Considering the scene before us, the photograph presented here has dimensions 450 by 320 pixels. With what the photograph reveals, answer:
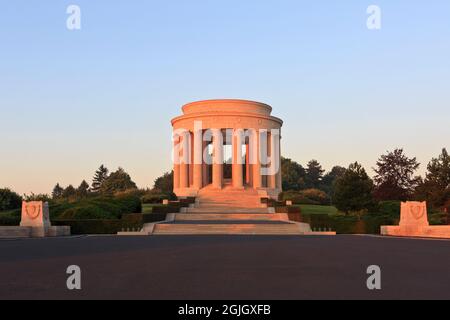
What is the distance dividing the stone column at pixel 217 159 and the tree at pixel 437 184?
29.0 metres

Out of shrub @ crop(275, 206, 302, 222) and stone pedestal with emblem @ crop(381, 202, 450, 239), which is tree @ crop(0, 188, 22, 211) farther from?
stone pedestal with emblem @ crop(381, 202, 450, 239)

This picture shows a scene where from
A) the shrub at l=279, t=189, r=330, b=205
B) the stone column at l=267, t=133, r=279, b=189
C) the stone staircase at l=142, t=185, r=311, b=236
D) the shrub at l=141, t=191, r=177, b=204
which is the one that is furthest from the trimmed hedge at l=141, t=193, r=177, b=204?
the stone column at l=267, t=133, r=279, b=189

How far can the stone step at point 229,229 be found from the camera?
112 ft

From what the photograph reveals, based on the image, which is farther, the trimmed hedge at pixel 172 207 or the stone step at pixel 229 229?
the trimmed hedge at pixel 172 207

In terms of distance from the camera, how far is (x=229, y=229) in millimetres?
34688

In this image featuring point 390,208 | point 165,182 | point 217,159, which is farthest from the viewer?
point 165,182

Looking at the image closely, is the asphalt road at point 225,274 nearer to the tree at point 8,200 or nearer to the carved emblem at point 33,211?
the carved emblem at point 33,211

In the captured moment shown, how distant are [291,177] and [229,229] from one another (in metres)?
79.3

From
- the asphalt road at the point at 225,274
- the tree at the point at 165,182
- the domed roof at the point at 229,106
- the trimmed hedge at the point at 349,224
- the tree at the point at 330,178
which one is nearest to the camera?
the asphalt road at the point at 225,274

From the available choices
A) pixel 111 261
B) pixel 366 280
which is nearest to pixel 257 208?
pixel 111 261

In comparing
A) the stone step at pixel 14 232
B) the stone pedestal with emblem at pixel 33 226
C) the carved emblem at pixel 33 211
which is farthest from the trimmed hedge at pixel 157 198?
the stone step at pixel 14 232

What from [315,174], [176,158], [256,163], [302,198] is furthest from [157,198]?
[315,174]

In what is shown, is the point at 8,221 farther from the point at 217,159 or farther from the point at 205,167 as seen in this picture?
the point at 205,167
